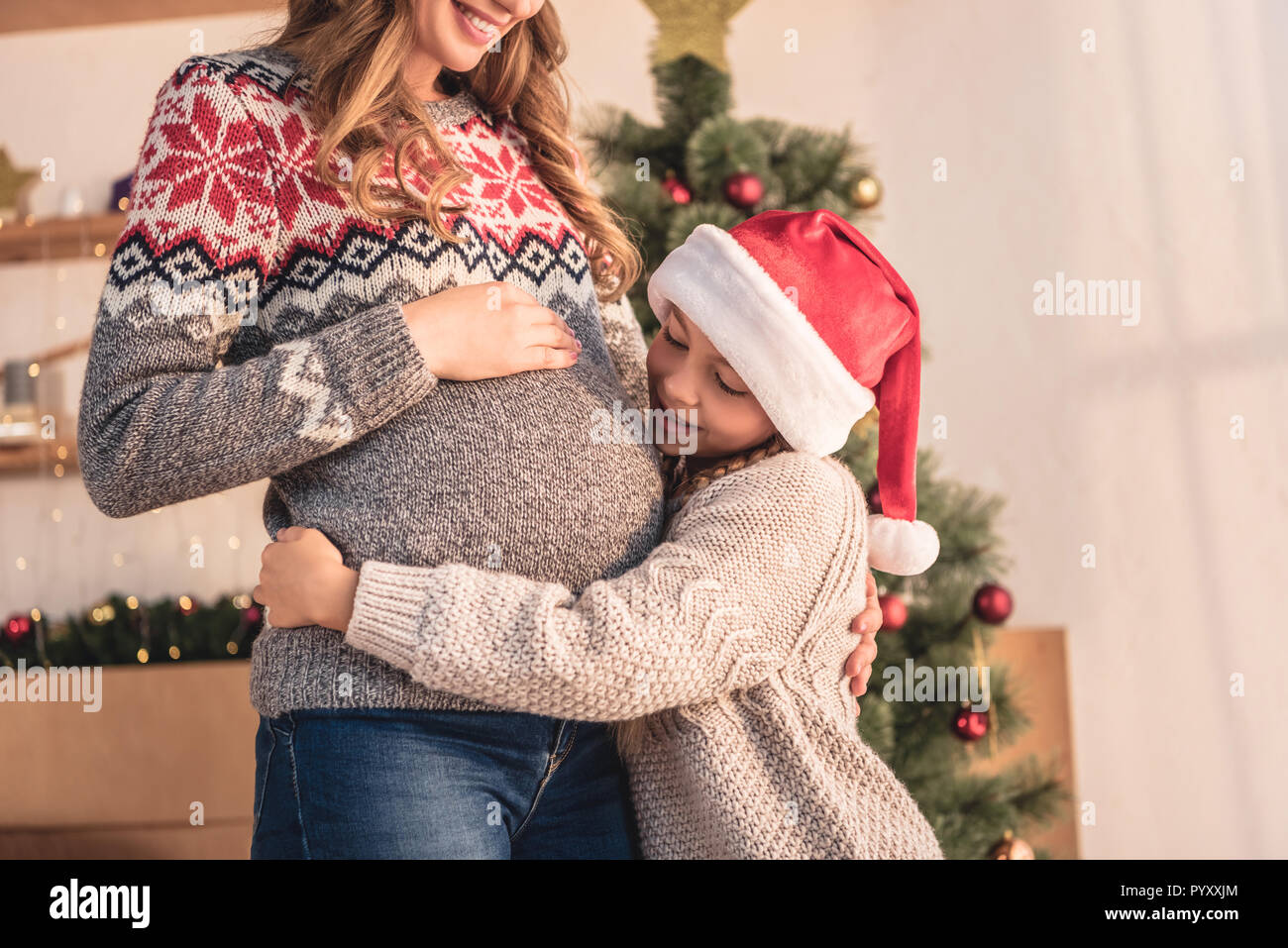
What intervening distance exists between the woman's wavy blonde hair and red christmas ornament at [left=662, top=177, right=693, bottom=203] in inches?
30.2

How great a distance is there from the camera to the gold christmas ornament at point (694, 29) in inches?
72.5

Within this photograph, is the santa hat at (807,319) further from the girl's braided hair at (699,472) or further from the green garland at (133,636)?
the green garland at (133,636)

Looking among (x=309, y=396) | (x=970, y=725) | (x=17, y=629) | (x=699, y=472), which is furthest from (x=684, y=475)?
(x=17, y=629)

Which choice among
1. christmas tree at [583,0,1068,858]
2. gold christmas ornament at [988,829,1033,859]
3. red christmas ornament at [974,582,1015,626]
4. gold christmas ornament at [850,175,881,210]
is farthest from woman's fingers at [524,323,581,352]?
gold christmas ornament at [988,829,1033,859]

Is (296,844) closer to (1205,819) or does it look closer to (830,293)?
(830,293)

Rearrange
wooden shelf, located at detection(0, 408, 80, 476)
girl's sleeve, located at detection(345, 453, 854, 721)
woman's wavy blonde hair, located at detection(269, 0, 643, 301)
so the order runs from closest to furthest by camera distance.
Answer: girl's sleeve, located at detection(345, 453, 854, 721)
woman's wavy blonde hair, located at detection(269, 0, 643, 301)
wooden shelf, located at detection(0, 408, 80, 476)

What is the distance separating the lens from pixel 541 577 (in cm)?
82

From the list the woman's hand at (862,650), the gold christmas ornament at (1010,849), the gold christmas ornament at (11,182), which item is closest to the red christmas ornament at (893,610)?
the gold christmas ornament at (1010,849)

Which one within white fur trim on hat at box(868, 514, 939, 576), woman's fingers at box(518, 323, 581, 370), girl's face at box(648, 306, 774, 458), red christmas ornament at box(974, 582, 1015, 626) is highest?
woman's fingers at box(518, 323, 581, 370)

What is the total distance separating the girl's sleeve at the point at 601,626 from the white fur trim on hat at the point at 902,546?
21 cm

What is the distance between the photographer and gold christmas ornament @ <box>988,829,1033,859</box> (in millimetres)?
1828

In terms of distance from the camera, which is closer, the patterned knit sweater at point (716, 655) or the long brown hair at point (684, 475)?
the patterned knit sweater at point (716, 655)

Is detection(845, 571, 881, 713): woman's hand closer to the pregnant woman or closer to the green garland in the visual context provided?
the pregnant woman

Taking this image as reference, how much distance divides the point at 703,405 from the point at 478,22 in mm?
393
